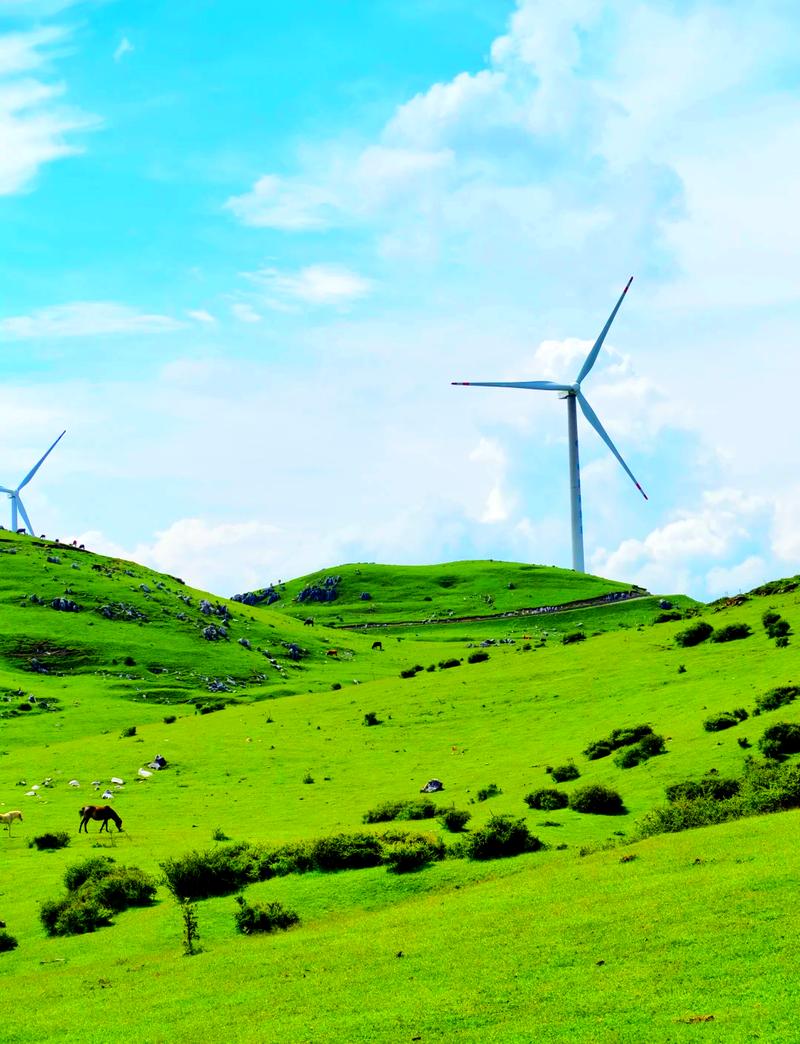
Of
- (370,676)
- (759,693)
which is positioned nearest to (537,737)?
(759,693)

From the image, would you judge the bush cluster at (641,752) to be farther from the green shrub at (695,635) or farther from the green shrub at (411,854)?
the green shrub at (695,635)

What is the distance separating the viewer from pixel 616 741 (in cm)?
5922

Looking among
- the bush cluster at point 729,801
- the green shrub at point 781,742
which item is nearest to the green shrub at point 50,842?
the bush cluster at point 729,801

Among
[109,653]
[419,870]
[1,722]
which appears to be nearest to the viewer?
[419,870]

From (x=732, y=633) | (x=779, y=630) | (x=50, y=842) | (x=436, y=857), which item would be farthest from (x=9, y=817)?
(x=732, y=633)

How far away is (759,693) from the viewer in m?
61.7

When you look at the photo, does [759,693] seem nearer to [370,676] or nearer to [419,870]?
[419,870]

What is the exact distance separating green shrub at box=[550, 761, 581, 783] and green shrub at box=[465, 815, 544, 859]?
598 inches

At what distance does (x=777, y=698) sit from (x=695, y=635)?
90.7ft

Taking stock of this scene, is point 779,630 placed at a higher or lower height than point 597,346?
lower

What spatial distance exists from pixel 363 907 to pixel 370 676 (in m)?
99.9

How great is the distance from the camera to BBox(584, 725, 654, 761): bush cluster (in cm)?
5862

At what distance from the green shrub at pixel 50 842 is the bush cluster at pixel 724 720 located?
108 feet

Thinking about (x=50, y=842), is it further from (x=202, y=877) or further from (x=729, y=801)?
(x=729, y=801)
